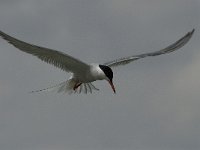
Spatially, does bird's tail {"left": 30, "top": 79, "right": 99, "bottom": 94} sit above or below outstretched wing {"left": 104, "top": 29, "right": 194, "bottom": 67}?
below

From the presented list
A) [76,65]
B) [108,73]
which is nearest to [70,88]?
[76,65]

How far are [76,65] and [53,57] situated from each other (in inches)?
36.4

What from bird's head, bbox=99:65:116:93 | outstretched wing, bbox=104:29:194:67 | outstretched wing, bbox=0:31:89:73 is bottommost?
bird's head, bbox=99:65:116:93

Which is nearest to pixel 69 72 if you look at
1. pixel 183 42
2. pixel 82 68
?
pixel 82 68

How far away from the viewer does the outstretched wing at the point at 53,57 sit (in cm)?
2136

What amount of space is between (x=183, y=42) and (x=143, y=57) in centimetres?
179

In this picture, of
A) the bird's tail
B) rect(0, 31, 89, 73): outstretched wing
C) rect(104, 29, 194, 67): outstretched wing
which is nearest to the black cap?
rect(0, 31, 89, 73): outstretched wing

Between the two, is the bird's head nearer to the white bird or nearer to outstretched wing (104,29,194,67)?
the white bird

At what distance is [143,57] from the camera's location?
1009 inches

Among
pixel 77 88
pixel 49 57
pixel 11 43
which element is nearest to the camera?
pixel 11 43

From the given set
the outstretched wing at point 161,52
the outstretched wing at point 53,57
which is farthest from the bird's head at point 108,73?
the outstretched wing at point 161,52

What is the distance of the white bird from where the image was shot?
2198cm

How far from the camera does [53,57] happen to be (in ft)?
76.3

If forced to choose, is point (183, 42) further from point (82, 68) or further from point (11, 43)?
point (11, 43)
